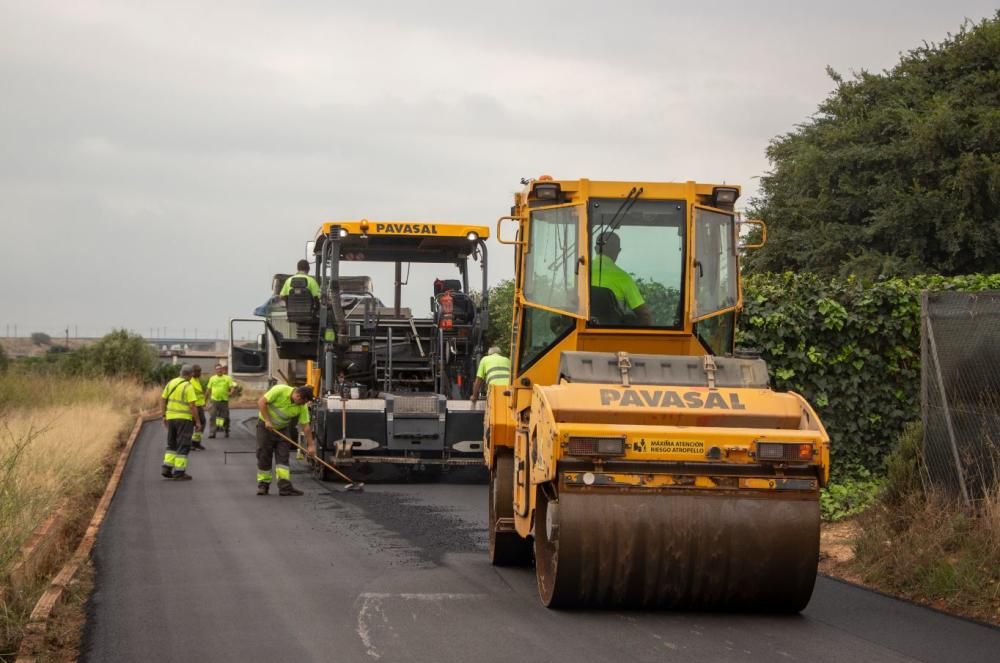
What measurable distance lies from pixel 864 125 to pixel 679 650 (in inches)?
729

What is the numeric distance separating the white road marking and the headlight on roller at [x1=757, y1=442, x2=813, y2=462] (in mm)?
2249

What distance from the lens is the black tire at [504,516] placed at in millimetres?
9258

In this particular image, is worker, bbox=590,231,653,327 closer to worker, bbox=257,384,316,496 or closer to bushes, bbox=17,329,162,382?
worker, bbox=257,384,316,496

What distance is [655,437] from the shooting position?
7.15m

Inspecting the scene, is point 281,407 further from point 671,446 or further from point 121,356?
point 121,356

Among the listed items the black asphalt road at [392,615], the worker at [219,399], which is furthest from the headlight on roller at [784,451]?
the worker at [219,399]

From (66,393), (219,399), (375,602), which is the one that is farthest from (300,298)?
(66,393)

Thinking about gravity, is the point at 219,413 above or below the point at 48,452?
above

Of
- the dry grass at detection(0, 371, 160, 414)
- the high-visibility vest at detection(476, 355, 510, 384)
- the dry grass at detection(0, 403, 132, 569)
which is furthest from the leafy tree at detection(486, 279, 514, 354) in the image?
the dry grass at detection(0, 371, 160, 414)

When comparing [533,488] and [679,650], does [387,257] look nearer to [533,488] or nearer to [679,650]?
[533,488]

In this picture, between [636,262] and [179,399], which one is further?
[179,399]

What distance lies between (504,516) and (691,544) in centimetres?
240

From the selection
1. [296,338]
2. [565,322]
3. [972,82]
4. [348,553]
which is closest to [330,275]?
[296,338]

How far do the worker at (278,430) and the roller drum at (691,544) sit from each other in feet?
27.2
